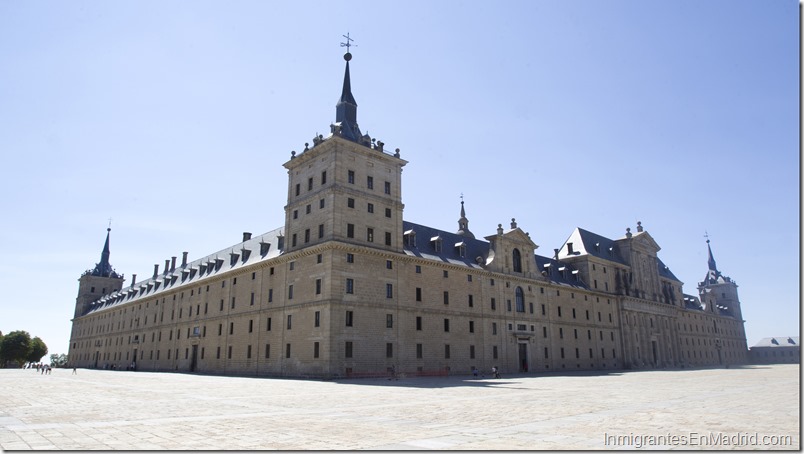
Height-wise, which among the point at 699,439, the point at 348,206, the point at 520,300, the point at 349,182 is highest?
the point at 349,182

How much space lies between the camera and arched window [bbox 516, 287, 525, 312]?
60500 millimetres

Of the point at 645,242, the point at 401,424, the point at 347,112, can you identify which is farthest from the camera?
the point at 645,242

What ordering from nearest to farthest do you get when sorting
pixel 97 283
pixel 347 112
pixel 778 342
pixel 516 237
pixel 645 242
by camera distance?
pixel 347 112 → pixel 516 237 → pixel 645 242 → pixel 97 283 → pixel 778 342

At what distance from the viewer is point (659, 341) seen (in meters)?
81.6

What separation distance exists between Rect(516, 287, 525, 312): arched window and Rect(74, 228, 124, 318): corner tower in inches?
3715

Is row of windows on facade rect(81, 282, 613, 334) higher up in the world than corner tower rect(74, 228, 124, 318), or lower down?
lower down

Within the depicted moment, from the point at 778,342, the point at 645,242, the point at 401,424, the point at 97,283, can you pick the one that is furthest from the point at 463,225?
the point at 778,342

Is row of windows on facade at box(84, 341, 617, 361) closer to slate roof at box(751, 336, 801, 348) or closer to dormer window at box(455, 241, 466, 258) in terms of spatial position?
dormer window at box(455, 241, 466, 258)

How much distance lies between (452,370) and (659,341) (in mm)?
48008

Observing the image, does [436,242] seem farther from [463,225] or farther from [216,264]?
[216,264]

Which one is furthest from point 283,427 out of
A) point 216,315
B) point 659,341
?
point 659,341

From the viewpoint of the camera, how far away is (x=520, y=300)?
61.0 metres

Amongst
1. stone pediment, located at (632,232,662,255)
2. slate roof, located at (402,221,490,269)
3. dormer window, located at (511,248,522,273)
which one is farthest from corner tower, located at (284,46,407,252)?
stone pediment, located at (632,232,662,255)

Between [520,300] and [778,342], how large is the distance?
12332cm
